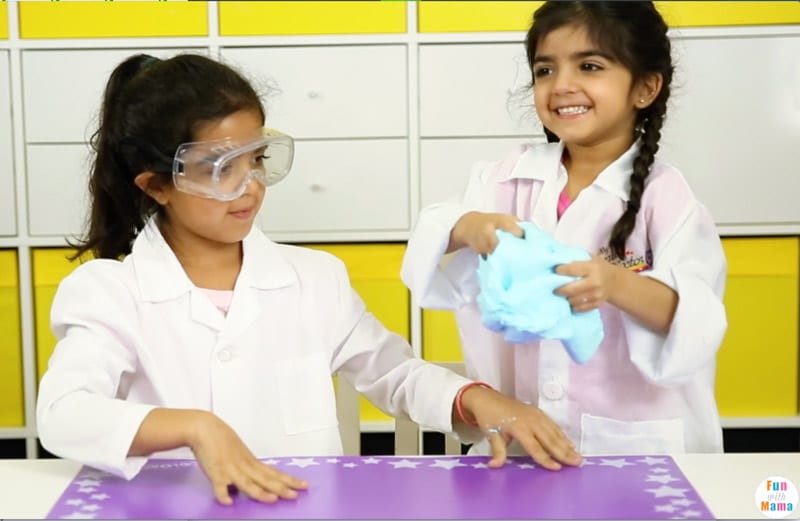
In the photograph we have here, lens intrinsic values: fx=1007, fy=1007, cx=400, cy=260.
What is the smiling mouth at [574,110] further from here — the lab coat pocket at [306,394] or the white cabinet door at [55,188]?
the white cabinet door at [55,188]

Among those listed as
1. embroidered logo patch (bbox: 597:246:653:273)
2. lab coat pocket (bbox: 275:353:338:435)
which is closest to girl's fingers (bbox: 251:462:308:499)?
lab coat pocket (bbox: 275:353:338:435)

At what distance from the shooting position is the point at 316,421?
1168 mm

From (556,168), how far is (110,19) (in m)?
1.43


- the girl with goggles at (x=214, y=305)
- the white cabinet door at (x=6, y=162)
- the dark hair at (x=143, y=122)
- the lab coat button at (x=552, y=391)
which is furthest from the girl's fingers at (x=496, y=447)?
the white cabinet door at (x=6, y=162)

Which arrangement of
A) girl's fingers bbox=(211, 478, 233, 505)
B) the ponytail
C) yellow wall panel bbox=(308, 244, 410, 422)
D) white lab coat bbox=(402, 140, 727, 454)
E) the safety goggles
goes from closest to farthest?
girl's fingers bbox=(211, 478, 233, 505) → white lab coat bbox=(402, 140, 727, 454) → the safety goggles → the ponytail → yellow wall panel bbox=(308, 244, 410, 422)

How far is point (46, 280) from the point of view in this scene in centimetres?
236

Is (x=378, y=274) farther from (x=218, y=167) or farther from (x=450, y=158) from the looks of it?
(x=218, y=167)

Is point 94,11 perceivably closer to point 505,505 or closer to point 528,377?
point 528,377

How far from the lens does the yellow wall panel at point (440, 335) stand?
235 cm

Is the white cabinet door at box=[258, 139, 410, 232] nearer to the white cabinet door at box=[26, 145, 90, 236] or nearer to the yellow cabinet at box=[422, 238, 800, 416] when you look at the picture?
the yellow cabinet at box=[422, 238, 800, 416]

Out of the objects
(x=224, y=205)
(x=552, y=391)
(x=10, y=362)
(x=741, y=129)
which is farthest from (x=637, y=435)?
(x=10, y=362)

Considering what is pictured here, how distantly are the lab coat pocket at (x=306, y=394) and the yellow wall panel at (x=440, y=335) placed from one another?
1178 millimetres

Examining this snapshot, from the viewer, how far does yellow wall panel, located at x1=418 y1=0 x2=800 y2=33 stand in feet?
7.30

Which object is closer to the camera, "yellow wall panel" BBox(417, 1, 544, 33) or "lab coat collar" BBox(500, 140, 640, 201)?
"lab coat collar" BBox(500, 140, 640, 201)
